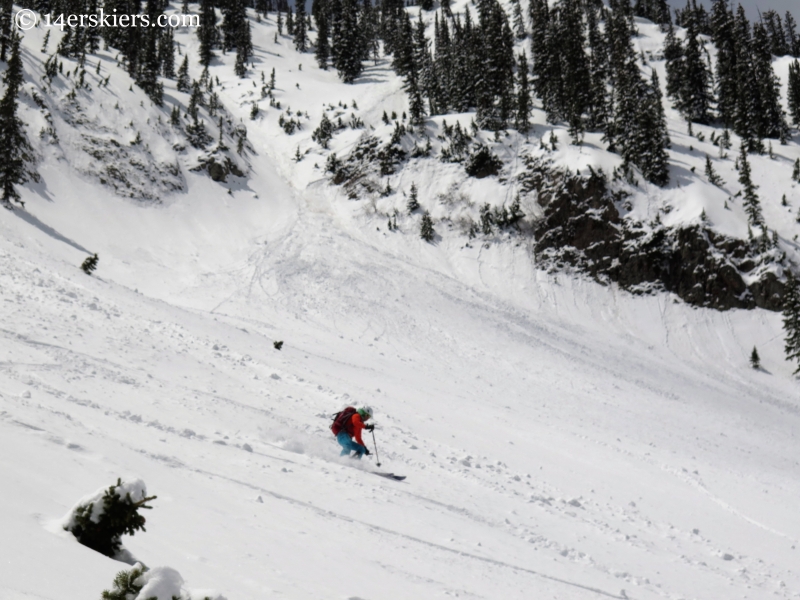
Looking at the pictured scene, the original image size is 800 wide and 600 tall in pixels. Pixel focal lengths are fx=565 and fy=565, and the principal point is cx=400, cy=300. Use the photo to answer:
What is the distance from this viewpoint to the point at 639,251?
47281mm

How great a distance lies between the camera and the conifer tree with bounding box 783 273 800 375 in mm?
38469

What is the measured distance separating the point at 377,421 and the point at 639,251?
39264mm

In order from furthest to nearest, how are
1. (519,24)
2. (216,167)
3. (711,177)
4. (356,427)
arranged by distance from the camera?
(519,24)
(711,177)
(216,167)
(356,427)

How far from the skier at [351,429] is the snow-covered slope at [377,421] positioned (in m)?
0.41

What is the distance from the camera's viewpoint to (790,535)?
1164 centimetres

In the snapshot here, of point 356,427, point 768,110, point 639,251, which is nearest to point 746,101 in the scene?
point 768,110

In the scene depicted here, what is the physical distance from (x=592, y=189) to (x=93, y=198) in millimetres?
40596

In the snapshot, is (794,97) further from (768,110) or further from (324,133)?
(324,133)

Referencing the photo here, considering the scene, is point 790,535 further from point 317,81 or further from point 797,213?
point 317,81

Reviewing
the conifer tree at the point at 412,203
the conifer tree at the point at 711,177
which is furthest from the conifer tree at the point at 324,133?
the conifer tree at the point at 711,177

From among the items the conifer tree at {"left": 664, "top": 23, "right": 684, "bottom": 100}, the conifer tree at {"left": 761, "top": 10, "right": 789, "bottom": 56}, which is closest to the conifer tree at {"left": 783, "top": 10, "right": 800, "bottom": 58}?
the conifer tree at {"left": 761, "top": 10, "right": 789, "bottom": 56}

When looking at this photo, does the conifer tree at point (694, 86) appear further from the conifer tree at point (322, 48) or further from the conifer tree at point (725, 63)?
the conifer tree at point (322, 48)

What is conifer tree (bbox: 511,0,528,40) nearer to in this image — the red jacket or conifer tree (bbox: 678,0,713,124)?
conifer tree (bbox: 678,0,713,124)

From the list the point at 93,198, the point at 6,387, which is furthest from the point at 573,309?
the point at 6,387
